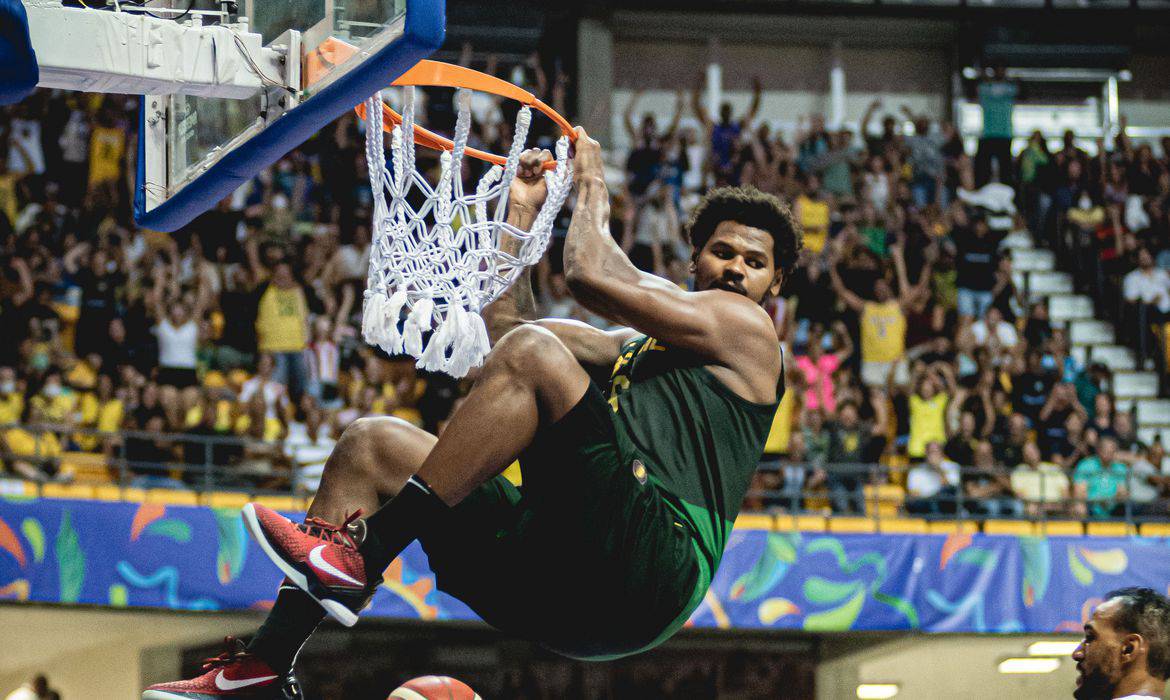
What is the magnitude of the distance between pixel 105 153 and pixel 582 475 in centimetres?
995

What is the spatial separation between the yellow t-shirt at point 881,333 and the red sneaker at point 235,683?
361 inches

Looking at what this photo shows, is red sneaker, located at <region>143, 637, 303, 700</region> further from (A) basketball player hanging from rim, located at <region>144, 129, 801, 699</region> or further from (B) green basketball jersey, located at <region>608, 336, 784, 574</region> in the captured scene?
(B) green basketball jersey, located at <region>608, 336, 784, 574</region>

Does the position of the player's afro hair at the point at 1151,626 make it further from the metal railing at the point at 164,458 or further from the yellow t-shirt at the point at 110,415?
the yellow t-shirt at the point at 110,415

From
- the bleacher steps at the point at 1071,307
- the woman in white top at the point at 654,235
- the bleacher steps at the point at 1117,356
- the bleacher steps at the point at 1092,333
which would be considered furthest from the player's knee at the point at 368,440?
the bleacher steps at the point at 1071,307

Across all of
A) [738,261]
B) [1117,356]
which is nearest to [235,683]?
[738,261]

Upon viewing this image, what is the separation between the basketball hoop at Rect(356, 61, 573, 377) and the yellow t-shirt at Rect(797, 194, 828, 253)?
8982mm

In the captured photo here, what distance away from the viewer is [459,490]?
12.6 feet

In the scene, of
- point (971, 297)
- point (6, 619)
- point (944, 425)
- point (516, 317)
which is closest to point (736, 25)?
point (971, 297)

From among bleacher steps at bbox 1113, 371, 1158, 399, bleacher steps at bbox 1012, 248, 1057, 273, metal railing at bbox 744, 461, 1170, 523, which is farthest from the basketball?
bleacher steps at bbox 1012, 248, 1057, 273

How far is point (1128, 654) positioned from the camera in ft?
16.1

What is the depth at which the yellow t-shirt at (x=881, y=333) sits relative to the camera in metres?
12.6

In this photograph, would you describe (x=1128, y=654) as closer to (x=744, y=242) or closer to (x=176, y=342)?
(x=744, y=242)

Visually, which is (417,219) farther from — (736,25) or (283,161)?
(736,25)

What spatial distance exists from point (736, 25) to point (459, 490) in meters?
14.7
